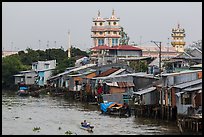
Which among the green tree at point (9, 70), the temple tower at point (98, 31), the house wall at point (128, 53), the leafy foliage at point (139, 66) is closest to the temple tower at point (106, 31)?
the temple tower at point (98, 31)

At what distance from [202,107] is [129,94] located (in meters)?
12.8

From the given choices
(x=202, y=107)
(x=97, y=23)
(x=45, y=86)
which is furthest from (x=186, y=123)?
(x=97, y=23)

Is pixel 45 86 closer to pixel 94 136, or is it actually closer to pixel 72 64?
pixel 72 64

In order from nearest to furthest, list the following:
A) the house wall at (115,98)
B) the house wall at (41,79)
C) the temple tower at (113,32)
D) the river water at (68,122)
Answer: the river water at (68,122), the house wall at (115,98), the house wall at (41,79), the temple tower at (113,32)

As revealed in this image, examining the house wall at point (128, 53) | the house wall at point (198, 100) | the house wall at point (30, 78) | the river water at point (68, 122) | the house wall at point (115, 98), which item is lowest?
the river water at point (68, 122)

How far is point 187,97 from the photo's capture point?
2838 cm

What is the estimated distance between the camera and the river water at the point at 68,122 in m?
26.9

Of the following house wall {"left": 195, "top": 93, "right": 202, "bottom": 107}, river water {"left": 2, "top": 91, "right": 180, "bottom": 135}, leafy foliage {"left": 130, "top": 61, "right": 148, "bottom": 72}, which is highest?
leafy foliage {"left": 130, "top": 61, "right": 148, "bottom": 72}

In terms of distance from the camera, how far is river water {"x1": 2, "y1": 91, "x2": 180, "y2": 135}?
88.3 feet

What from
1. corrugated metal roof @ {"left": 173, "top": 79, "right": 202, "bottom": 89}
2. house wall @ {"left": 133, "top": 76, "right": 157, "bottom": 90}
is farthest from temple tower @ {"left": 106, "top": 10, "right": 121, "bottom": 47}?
corrugated metal roof @ {"left": 173, "top": 79, "right": 202, "bottom": 89}

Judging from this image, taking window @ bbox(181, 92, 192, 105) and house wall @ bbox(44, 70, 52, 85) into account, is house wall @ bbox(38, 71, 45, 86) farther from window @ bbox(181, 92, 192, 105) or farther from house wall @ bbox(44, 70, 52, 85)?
window @ bbox(181, 92, 192, 105)

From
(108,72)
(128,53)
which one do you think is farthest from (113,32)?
(108,72)

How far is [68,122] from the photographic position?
31.2 metres

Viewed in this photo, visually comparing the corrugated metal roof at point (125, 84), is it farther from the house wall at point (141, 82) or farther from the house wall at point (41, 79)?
the house wall at point (41, 79)
